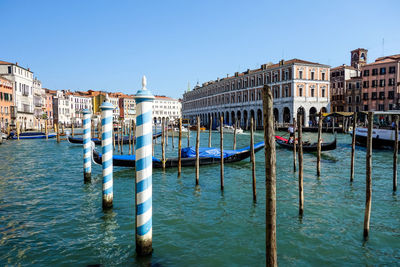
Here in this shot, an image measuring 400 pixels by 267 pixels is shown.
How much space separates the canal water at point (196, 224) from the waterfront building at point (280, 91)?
24.5m

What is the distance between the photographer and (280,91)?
35000 mm

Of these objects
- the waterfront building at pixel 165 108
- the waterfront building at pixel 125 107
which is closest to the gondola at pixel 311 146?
the waterfront building at pixel 125 107

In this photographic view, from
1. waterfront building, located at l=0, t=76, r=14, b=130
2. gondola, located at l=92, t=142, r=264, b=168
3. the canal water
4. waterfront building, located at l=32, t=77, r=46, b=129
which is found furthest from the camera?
waterfront building, located at l=32, t=77, r=46, b=129

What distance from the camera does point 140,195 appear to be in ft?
10.5

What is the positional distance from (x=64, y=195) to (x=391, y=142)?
16.5 metres

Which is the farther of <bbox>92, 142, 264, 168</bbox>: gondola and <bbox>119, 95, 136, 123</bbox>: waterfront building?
<bbox>119, 95, 136, 123</bbox>: waterfront building

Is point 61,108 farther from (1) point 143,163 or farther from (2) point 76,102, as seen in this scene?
(1) point 143,163

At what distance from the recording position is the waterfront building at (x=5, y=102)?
96.7ft

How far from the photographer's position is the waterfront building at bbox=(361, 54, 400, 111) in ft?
110

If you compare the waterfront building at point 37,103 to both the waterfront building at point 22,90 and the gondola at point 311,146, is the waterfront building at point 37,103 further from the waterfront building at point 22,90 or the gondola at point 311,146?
the gondola at point 311,146

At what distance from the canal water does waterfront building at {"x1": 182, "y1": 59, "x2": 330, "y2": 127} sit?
24.5m

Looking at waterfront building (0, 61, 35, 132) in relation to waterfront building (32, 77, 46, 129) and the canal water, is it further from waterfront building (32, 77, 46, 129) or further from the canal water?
the canal water

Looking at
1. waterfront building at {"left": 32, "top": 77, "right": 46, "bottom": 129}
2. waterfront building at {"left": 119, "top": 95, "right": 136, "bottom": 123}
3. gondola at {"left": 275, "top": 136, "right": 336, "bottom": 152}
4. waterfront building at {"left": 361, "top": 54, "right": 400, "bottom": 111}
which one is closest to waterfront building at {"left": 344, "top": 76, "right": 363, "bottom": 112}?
waterfront building at {"left": 361, "top": 54, "right": 400, "bottom": 111}

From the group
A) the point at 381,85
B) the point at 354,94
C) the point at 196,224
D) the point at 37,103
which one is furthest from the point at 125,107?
the point at 196,224
